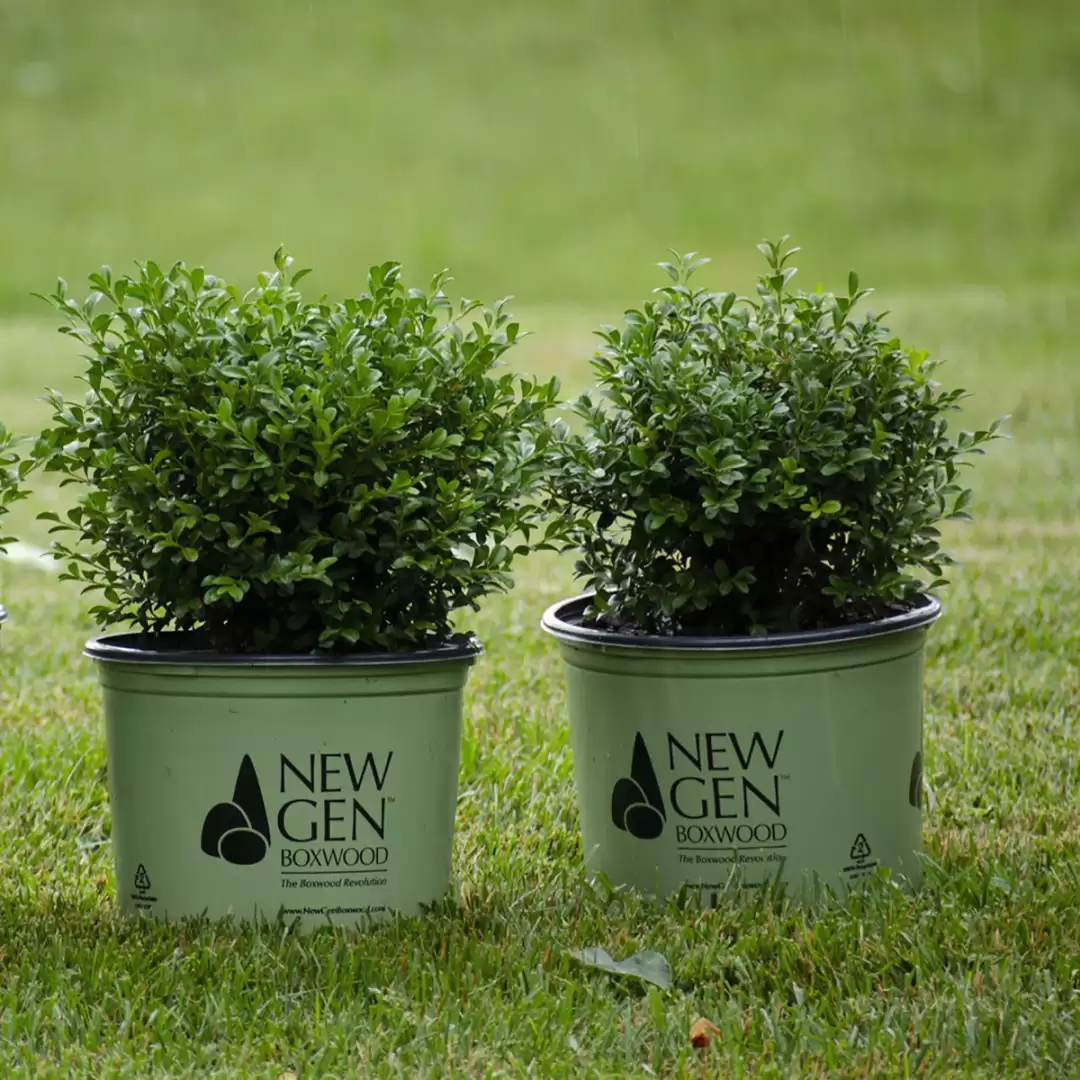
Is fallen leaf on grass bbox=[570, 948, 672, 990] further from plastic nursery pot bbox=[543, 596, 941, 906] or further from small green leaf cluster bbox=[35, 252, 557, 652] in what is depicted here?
small green leaf cluster bbox=[35, 252, 557, 652]

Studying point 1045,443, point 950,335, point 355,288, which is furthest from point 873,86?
point 1045,443

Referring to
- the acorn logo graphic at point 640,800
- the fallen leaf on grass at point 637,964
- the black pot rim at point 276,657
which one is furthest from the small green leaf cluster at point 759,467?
the fallen leaf on grass at point 637,964

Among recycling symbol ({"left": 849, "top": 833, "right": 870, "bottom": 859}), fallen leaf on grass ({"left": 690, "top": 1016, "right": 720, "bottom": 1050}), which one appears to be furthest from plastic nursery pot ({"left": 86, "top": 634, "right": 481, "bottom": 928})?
recycling symbol ({"left": 849, "top": 833, "right": 870, "bottom": 859})

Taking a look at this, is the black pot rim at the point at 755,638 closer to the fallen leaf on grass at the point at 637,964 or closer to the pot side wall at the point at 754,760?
the pot side wall at the point at 754,760

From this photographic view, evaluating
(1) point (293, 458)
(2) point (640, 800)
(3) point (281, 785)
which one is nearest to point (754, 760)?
(2) point (640, 800)

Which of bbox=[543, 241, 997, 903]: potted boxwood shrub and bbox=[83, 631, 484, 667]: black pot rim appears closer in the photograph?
bbox=[83, 631, 484, 667]: black pot rim

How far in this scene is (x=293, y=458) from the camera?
2.71 m

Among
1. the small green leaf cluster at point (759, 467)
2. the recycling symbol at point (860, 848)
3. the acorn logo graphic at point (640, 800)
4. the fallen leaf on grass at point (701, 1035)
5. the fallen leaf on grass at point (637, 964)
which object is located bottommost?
the fallen leaf on grass at point (701, 1035)

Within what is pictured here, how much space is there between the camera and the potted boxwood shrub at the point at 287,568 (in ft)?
8.85

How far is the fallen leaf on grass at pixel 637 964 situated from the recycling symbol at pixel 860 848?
17.7 inches

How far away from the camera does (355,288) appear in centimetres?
1670

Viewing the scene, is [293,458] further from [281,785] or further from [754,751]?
[754,751]

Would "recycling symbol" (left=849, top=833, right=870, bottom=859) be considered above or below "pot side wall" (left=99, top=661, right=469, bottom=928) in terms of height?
below

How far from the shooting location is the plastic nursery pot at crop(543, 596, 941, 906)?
2797mm
